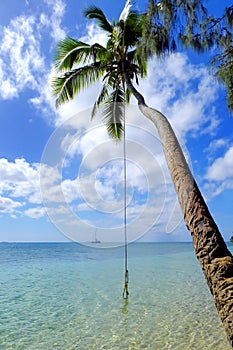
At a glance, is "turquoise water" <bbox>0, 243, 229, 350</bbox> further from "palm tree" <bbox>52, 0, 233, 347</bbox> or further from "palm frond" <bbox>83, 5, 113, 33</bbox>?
"palm frond" <bbox>83, 5, 113, 33</bbox>

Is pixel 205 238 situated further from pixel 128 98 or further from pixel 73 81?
pixel 128 98

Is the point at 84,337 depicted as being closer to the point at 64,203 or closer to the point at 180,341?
the point at 180,341

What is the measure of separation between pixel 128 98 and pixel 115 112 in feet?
4.63

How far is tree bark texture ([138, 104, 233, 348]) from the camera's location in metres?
2.64

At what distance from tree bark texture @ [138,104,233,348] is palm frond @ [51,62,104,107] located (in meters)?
5.26

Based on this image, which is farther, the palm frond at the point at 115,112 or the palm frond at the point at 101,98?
the palm frond at the point at 101,98

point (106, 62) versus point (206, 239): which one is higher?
point (106, 62)

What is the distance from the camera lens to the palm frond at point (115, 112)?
9.04 m

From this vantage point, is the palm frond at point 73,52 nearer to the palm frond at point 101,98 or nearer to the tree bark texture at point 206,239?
the palm frond at point 101,98

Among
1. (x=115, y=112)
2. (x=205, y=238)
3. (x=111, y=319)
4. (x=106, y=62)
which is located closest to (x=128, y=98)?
(x=115, y=112)

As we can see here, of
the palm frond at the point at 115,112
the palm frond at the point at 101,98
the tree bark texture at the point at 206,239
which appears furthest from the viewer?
the palm frond at the point at 101,98


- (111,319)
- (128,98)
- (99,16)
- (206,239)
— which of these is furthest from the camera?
→ (128,98)

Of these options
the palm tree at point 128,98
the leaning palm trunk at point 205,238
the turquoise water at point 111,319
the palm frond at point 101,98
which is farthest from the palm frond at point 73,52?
the turquoise water at point 111,319

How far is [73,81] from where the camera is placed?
866 cm
